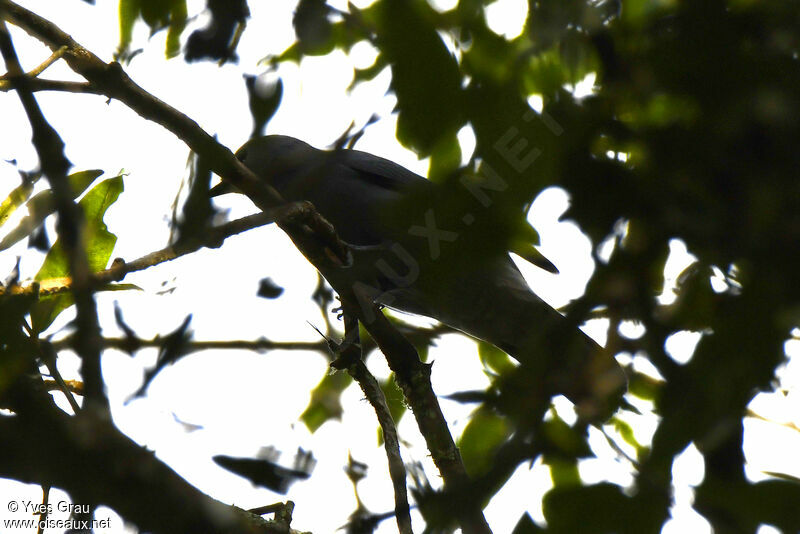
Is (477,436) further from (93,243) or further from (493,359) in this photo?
(93,243)

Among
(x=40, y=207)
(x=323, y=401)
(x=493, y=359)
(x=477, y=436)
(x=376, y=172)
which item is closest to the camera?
(x=40, y=207)

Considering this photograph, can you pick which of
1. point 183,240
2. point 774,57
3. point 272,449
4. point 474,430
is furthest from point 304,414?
point 774,57

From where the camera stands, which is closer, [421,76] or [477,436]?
[421,76]

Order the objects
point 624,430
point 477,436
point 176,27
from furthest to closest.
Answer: point 624,430
point 477,436
point 176,27

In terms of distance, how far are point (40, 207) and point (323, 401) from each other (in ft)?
7.18

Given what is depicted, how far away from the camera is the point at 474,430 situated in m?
2.70

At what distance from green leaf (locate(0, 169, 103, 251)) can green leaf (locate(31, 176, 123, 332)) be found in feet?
0.32

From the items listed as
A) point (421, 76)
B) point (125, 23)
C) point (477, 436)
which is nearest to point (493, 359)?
point (477, 436)

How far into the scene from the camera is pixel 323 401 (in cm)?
345

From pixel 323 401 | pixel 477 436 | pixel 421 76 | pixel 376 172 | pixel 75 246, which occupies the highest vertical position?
pixel 376 172

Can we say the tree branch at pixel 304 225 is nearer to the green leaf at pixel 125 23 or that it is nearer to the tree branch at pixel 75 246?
the green leaf at pixel 125 23

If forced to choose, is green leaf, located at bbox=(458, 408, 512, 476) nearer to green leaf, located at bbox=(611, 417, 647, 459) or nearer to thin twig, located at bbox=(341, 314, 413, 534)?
thin twig, located at bbox=(341, 314, 413, 534)

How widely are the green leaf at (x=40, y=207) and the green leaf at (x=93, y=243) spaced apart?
0.32 ft

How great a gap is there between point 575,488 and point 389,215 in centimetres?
43
